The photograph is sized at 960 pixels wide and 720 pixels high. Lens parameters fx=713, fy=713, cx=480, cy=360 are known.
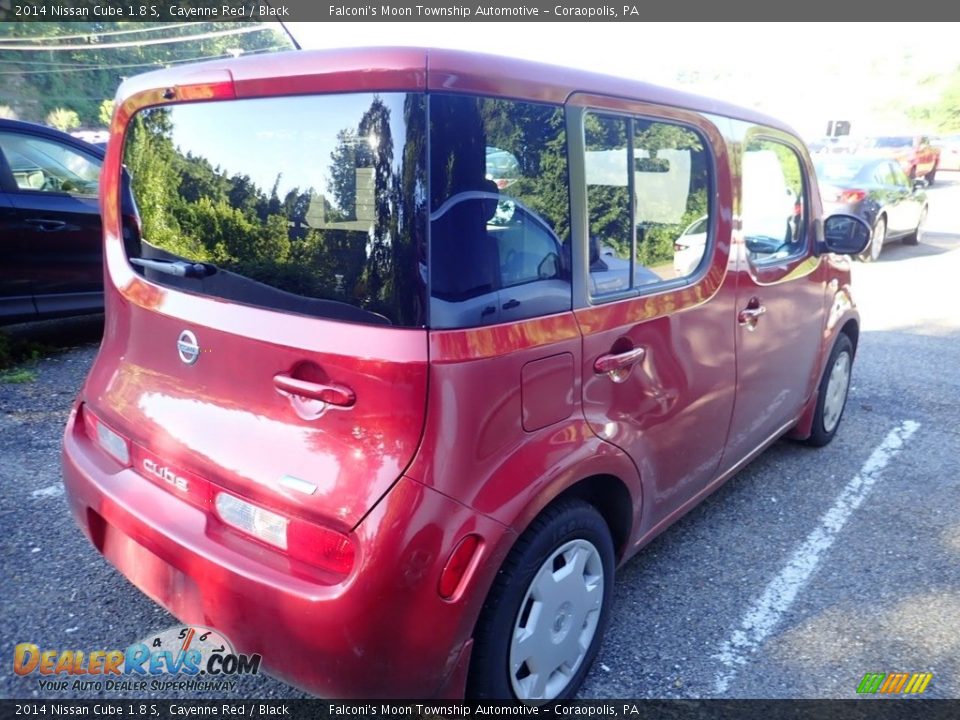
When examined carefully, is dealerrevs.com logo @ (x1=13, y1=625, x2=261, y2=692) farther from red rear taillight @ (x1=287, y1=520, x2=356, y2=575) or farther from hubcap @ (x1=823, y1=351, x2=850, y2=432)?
hubcap @ (x1=823, y1=351, x2=850, y2=432)

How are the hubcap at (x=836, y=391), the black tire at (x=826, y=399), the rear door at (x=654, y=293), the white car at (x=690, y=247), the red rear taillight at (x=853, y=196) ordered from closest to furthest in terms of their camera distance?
the rear door at (x=654, y=293), the white car at (x=690, y=247), the black tire at (x=826, y=399), the hubcap at (x=836, y=391), the red rear taillight at (x=853, y=196)

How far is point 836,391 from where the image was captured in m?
4.30

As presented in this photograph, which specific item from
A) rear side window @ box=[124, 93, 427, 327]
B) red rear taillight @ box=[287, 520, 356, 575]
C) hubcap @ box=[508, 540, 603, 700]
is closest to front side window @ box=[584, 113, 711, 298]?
rear side window @ box=[124, 93, 427, 327]

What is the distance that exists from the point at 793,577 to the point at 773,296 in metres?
1.22

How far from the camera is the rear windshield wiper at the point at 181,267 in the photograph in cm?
204

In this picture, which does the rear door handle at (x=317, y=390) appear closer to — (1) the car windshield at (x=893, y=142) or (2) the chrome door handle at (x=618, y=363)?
(2) the chrome door handle at (x=618, y=363)

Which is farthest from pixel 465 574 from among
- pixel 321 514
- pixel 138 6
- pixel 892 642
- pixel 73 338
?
pixel 138 6

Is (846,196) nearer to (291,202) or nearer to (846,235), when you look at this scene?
(846,235)

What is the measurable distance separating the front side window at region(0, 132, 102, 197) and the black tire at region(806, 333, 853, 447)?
5.35 metres

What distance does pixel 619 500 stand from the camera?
2.39 m

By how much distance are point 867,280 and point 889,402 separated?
17.2 feet

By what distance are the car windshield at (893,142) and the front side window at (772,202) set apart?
21.1 m

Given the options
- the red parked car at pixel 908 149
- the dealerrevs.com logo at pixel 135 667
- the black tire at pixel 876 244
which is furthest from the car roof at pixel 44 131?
the red parked car at pixel 908 149

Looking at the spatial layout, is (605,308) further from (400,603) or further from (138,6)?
(138,6)
